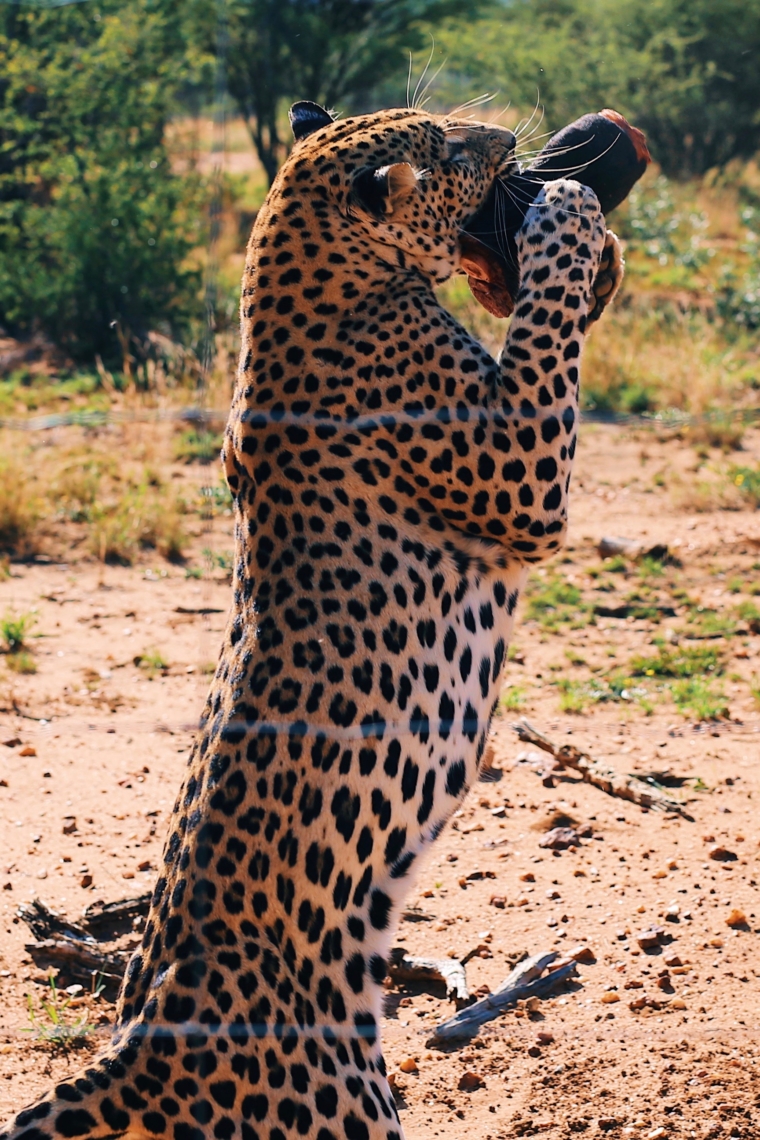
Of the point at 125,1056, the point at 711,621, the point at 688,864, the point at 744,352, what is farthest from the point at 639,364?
the point at 125,1056

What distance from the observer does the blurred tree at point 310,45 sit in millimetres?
16219

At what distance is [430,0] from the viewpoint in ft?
57.7

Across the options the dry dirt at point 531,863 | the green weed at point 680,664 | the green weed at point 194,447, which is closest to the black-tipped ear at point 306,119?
the dry dirt at point 531,863

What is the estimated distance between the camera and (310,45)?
54.0 feet

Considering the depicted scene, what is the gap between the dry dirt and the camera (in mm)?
3412

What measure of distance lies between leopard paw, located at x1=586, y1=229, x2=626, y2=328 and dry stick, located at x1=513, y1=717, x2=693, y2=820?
204 centimetres

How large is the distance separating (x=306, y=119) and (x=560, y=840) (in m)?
2.51

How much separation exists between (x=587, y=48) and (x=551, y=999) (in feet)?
57.2

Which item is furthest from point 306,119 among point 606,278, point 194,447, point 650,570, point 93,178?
point 93,178

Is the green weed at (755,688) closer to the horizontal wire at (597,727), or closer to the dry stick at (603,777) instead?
the horizontal wire at (597,727)

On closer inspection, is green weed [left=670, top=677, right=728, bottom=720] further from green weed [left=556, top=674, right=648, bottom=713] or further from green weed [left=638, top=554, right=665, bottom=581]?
green weed [left=638, top=554, right=665, bottom=581]

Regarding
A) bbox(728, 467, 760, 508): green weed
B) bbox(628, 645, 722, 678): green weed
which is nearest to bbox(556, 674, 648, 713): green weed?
bbox(628, 645, 722, 678): green weed

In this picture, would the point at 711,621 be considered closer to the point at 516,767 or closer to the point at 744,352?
the point at 516,767

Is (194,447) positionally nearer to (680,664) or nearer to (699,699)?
(680,664)
